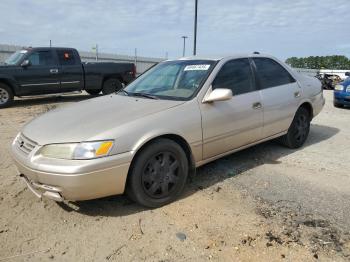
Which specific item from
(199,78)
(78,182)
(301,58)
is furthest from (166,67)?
(301,58)

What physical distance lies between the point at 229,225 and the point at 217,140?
1.21 metres

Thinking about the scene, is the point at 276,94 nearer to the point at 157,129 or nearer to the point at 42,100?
the point at 157,129

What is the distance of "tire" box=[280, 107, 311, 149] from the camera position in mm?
5836

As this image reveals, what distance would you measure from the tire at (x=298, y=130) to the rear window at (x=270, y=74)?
0.60 metres

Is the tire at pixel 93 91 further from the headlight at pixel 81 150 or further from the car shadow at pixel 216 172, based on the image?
the headlight at pixel 81 150

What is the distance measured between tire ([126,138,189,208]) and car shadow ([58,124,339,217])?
18 cm

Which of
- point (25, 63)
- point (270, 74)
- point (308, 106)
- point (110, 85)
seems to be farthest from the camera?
point (110, 85)

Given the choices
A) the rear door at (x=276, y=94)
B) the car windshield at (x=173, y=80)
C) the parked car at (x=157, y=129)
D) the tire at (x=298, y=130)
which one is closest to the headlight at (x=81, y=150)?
the parked car at (x=157, y=129)

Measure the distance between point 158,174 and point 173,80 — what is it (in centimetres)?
141

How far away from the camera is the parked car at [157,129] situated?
11.0 feet

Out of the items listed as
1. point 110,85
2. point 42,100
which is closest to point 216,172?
point 110,85

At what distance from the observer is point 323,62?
82.4 metres

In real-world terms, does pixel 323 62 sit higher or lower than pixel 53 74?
higher

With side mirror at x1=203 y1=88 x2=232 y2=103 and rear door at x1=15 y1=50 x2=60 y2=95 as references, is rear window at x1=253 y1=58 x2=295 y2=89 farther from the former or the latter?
rear door at x1=15 y1=50 x2=60 y2=95
